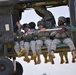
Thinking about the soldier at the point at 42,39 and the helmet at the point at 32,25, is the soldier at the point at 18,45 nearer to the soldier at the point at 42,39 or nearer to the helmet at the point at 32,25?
the helmet at the point at 32,25

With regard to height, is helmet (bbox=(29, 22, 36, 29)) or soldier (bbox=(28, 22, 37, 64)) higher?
helmet (bbox=(29, 22, 36, 29))

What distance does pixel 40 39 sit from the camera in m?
12.7

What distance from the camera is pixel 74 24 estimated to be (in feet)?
40.1

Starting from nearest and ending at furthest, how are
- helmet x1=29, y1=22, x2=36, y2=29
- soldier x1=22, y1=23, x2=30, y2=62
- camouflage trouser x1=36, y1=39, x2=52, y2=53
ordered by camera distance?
camouflage trouser x1=36, y1=39, x2=52, y2=53 → soldier x1=22, y1=23, x2=30, y2=62 → helmet x1=29, y1=22, x2=36, y2=29

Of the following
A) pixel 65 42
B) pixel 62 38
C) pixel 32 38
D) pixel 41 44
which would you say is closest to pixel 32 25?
pixel 32 38

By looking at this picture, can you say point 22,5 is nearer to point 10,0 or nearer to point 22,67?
point 10,0

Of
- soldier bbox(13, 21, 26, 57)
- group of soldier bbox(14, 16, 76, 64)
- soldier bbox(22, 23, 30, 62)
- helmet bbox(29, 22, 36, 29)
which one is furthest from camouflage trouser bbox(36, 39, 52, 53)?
helmet bbox(29, 22, 36, 29)

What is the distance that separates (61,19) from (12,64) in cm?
194

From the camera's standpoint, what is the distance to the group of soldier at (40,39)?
12453mm

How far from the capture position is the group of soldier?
40.9 ft

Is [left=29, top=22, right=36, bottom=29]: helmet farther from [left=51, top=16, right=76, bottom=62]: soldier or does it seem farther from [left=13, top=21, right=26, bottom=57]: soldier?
[left=51, top=16, right=76, bottom=62]: soldier

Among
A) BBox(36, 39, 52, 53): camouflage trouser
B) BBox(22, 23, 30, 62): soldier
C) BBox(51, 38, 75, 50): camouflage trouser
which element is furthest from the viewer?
BBox(22, 23, 30, 62): soldier

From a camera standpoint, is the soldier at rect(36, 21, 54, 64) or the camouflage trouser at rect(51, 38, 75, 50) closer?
the camouflage trouser at rect(51, 38, 75, 50)

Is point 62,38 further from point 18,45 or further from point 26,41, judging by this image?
point 18,45
